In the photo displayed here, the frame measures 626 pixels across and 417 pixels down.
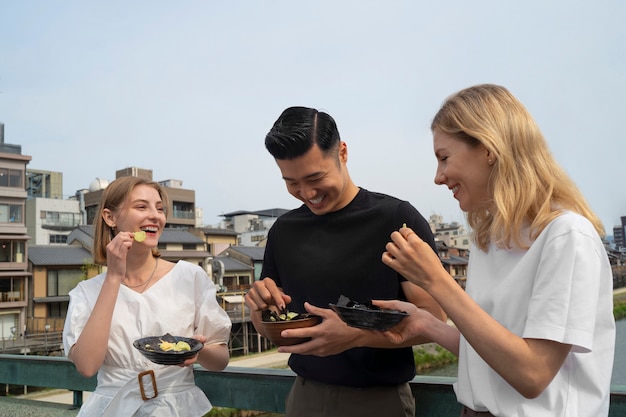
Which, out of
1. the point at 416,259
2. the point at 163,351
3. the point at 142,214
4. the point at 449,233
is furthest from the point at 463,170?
the point at 449,233

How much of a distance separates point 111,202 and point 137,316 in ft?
1.58

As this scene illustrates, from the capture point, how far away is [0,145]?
77.2 feet

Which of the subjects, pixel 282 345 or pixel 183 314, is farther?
pixel 183 314

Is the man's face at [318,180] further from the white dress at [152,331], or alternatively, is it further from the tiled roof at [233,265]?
the tiled roof at [233,265]

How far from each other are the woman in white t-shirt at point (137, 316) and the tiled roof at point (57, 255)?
22.7m

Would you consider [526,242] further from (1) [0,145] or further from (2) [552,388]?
(1) [0,145]

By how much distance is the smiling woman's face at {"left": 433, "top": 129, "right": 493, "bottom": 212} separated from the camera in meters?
1.30

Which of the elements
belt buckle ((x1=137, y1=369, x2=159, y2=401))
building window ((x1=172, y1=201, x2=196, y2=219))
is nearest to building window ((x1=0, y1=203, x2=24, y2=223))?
building window ((x1=172, y1=201, x2=196, y2=219))

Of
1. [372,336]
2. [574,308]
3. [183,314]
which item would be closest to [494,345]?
[574,308]

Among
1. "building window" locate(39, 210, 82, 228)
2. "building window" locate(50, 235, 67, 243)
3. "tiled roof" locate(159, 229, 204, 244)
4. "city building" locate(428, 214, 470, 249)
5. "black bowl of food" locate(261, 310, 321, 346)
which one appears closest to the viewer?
"black bowl of food" locate(261, 310, 321, 346)

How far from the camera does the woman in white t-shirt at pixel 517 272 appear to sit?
1.09 metres

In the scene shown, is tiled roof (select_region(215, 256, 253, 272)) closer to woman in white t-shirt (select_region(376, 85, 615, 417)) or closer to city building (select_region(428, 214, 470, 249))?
city building (select_region(428, 214, 470, 249))

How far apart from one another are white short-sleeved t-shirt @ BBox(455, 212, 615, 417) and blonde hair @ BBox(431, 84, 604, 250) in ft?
0.19

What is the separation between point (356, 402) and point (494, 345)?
65 cm
